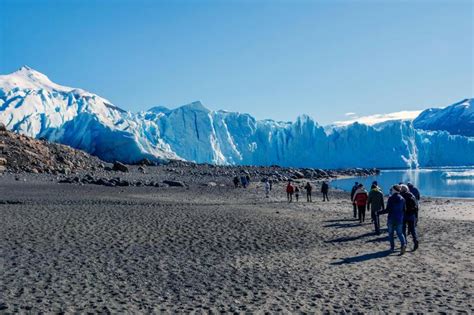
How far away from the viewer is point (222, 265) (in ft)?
27.3

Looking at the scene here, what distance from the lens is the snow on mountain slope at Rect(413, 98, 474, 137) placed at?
177m

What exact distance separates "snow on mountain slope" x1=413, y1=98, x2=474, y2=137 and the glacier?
84.4 meters

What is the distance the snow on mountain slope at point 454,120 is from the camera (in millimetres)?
177250

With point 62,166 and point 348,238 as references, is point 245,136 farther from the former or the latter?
point 348,238

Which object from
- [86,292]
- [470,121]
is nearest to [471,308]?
[86,292]

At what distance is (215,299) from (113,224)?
745cm

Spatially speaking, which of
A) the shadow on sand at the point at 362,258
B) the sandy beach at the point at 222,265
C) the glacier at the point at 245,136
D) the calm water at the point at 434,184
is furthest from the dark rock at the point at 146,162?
the shadow on sand at the point at 362,258

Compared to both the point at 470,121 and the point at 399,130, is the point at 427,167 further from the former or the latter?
the point at 470,121

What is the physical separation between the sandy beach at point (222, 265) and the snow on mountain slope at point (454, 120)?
180879 millimetres

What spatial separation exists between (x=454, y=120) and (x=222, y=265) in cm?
20200

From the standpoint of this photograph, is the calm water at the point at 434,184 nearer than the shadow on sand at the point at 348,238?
No

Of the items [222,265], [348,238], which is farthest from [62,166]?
[222,265]

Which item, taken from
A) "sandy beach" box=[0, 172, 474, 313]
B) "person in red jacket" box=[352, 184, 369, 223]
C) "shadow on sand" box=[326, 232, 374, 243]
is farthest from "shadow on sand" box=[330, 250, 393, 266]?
"person in red jacket" box=[352, 184, 369, 223]

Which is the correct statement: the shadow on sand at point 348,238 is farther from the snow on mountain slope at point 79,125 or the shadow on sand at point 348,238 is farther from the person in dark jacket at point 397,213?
the snow on mountain slope at point 79,125
